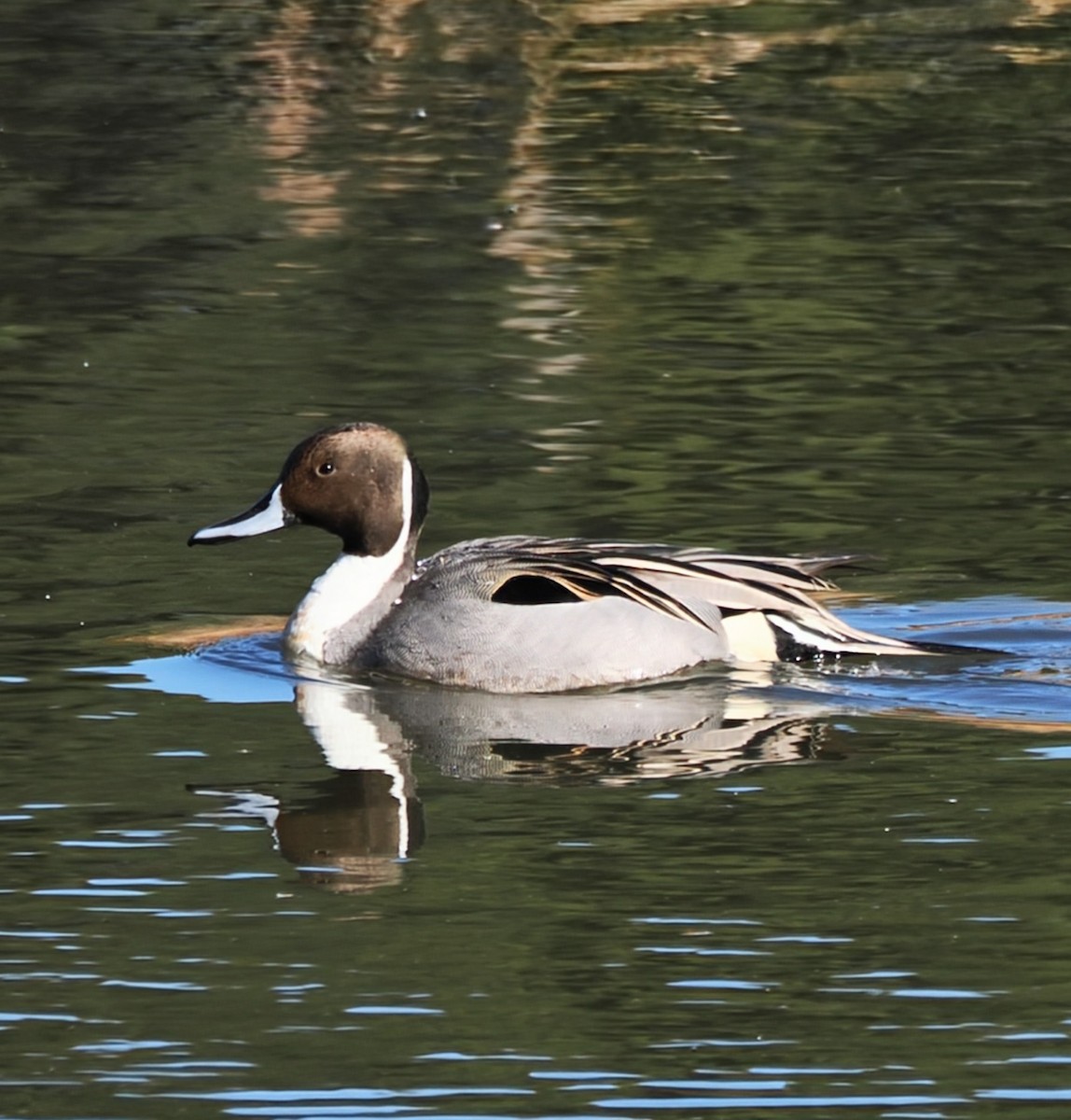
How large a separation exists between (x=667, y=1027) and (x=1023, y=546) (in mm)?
5116

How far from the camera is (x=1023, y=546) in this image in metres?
11.3

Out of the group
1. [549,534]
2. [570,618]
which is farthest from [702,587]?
[549,534]

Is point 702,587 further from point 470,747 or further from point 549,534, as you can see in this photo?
point 549,534

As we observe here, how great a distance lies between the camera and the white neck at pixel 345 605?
10.3m

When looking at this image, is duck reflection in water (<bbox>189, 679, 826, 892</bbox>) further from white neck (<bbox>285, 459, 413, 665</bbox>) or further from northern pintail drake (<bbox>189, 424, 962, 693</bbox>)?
white neck (<bbox>285, 459, 413, 665</bbox>)

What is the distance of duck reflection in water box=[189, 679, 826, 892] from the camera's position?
816 cm

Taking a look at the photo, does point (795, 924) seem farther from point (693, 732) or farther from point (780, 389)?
point (780, 389)

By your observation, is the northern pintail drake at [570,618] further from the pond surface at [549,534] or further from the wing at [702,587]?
the pond surface at [549,534]

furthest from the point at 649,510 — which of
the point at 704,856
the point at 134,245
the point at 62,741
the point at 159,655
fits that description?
the point at 134,245

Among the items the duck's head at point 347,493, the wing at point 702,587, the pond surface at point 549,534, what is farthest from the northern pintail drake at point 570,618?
the duck's head at point 347,493

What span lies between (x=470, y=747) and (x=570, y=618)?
827mm

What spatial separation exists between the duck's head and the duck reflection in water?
746mm

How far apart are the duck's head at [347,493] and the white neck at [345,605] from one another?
70 millimetres

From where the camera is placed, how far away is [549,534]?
1170cm
